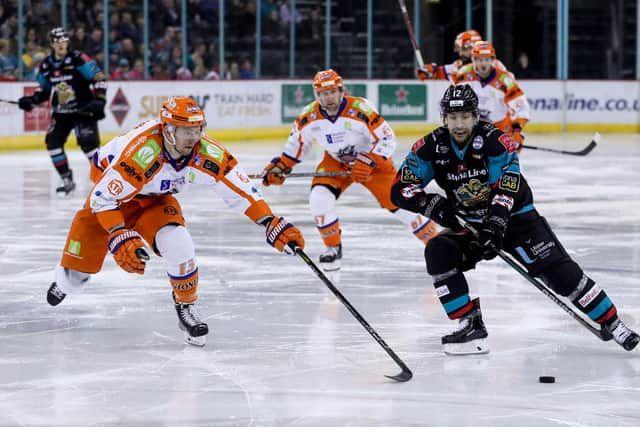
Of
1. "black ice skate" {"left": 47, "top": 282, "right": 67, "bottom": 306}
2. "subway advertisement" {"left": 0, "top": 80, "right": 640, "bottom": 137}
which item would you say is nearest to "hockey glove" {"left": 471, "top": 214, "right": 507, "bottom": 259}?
"black ice skate" {"left": 47, "top": 282, "right": 67, "bottom": 306}

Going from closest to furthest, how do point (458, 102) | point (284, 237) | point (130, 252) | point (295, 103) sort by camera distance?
point (130, 252), point (458, 102), point (284, 237), point (295, 103)

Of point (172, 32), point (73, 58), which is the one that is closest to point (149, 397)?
point (73, 58)

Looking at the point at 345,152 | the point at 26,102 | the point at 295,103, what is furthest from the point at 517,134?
the point at 295,103

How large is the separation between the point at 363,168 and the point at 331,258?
53 cm

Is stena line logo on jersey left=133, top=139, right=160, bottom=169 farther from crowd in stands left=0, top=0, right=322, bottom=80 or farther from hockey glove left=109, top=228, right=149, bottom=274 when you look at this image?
crowd in stands left=0, top=0, right=322, bottom=80

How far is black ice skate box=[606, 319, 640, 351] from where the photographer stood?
491 cm

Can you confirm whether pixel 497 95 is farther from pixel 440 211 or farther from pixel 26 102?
pixel 440 211

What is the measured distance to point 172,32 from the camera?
17.2 meters

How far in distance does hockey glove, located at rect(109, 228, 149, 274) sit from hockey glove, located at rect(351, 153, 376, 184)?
8.45 feet

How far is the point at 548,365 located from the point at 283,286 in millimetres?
2084

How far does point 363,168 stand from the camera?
7.21 m

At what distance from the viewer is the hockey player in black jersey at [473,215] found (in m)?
4.90

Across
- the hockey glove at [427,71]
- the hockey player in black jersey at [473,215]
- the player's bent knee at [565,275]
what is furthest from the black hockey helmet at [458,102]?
the hockey glove at [427,71]

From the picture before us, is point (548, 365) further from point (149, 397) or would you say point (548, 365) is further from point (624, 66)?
point (624, 66)
